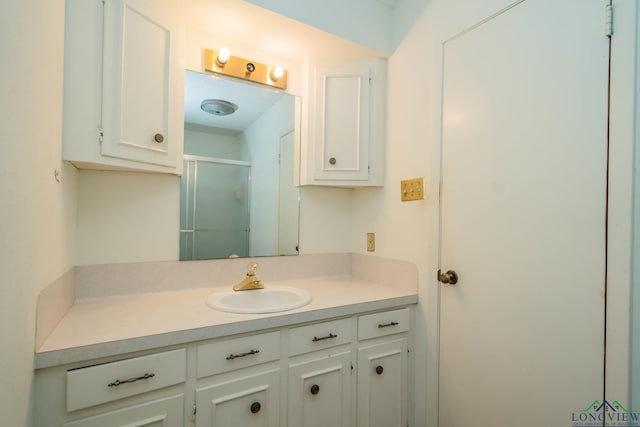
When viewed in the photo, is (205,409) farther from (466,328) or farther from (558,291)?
(558,291)

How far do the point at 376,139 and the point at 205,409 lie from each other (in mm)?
1566

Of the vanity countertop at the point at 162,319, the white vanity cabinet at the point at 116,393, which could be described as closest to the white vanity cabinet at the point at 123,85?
the vanity countertop at the point at 162,319

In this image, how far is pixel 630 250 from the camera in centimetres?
90

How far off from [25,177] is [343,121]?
145cm

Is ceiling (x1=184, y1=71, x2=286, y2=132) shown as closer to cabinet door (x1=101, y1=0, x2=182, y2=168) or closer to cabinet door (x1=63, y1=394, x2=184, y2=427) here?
cabinet door (x1=101, y1=0, x2=182, y2=168)

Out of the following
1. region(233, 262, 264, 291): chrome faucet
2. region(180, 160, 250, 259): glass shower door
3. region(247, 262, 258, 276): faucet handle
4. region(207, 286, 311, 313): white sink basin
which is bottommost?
region(207, 286, 311, 313): white sink basin

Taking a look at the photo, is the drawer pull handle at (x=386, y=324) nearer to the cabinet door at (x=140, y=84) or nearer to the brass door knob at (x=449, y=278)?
the brass door knob at (x=449, y=278)

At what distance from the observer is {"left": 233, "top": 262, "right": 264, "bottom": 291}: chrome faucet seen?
1549 millimetres

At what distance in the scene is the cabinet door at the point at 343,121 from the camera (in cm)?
179

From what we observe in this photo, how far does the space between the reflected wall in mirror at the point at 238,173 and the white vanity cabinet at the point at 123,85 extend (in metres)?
0.20

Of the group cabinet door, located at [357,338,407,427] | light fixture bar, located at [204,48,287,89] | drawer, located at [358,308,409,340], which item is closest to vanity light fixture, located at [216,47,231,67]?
light fixture bar, located at [204,48,287,89]

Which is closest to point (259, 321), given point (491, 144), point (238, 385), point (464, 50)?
point (238, 385)

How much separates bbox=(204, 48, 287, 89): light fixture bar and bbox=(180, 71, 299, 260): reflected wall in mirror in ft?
0.15

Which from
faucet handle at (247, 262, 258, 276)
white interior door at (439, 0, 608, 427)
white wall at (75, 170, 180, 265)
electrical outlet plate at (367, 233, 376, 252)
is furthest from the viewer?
electrical outlet plate at (367, 233, 376, 252)
